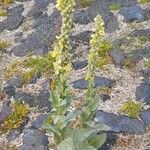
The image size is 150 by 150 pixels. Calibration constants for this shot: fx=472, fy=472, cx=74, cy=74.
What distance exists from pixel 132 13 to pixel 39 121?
6.51 meters

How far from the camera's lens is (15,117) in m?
14.0

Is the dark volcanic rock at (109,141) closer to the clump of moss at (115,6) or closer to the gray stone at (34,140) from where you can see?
the gray stone at (34,140)

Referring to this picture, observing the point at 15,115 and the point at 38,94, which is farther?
the point at 38,94

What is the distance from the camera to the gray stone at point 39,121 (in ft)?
45.0

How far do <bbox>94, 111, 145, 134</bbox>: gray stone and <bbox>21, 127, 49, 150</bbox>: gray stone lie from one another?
1615 millimetres

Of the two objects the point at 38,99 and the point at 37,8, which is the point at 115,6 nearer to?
the point at 37,8

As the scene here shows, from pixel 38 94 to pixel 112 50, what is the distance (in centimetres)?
314

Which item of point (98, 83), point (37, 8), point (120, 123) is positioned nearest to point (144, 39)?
point (98, 83)

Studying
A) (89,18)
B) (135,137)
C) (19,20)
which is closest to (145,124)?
(135,137)

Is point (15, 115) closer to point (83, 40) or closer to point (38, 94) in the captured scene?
point (38, 94)


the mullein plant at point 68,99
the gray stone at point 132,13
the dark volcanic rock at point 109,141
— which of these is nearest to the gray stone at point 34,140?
→ the mullein plant at point 68,99

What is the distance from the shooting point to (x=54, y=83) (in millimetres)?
15219

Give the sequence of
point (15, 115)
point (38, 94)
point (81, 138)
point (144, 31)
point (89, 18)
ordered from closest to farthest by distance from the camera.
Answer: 1. point (81, 138)
2. point (15, 115)
3. point (38, 94)
4. point (144, 31)
5. point (89, 18)

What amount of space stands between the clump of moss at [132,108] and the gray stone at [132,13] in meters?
4.81
